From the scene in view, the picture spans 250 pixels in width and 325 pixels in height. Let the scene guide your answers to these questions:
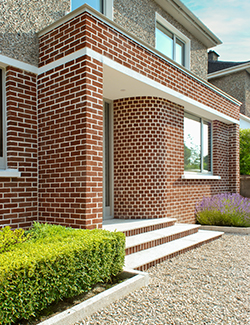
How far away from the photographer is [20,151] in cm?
→ 498

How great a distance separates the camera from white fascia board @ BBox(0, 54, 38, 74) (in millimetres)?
4766

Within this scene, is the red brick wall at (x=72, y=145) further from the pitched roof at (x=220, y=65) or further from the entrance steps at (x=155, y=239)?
the pitched roof at (x=220, y=65)

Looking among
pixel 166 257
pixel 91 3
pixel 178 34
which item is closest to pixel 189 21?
pixel 178 34

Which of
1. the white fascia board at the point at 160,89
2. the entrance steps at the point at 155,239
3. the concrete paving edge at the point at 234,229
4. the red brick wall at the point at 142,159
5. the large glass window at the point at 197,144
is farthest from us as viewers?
the large glass window at the point at 197,144

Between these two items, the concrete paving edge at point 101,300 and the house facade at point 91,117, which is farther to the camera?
the house facade at point 91,117

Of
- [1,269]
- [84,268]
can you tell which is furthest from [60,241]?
[1,269]

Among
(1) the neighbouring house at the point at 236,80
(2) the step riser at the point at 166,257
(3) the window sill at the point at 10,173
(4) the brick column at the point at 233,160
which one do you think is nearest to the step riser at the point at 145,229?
(2) the step riser at the point at 166,257

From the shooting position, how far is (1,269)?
A: 248 cm

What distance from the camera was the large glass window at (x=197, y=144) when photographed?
869 centimetres

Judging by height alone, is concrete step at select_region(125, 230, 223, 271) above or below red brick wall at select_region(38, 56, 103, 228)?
below

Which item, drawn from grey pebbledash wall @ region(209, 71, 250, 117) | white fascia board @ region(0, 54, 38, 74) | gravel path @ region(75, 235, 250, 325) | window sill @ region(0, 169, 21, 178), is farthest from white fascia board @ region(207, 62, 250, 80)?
window sill @ region(0, 169, 21, 178)

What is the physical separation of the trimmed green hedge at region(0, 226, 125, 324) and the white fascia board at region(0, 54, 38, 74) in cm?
281

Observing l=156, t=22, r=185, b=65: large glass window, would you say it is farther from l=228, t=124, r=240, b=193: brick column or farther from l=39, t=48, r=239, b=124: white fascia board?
l=228, t=124, r=240, b=193: brick column

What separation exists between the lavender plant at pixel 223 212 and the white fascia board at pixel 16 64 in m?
5.84
